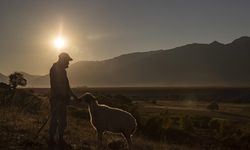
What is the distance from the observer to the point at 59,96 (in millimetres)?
12102

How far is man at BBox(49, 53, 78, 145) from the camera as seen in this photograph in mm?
12000

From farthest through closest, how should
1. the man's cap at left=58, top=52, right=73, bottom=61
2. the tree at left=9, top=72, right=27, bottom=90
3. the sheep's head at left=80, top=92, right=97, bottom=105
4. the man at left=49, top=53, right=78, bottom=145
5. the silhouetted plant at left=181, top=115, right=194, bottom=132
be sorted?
the tree at left=9, top=72, right=27, bottom=90 → the silhouetted plant at left=181, top=115, right=194, bottom=132 → the sheep's head at left=80, top=92, right=97, bottom=105 → the man's cap at left=58, top=52, right=73, bottom=61 → the man at left=49, top=53, right=78, bottom=145

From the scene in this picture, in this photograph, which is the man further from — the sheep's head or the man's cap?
the sheep's head

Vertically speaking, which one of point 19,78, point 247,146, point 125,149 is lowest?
point 247,146

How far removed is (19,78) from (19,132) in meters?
18.2

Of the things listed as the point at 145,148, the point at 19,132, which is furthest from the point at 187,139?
the point at 19,132

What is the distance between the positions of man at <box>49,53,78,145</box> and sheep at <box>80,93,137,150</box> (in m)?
0.89

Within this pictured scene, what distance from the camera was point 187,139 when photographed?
2412 cm

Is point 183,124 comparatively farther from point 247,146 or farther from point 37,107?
point 37,107

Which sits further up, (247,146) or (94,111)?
(94,111)

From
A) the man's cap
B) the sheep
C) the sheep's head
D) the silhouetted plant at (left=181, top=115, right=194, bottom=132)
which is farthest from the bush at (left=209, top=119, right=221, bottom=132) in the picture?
the man's cap

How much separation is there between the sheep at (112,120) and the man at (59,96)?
0.89m

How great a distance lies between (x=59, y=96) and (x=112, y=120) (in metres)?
1.90

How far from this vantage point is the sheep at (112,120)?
12.9 meters
